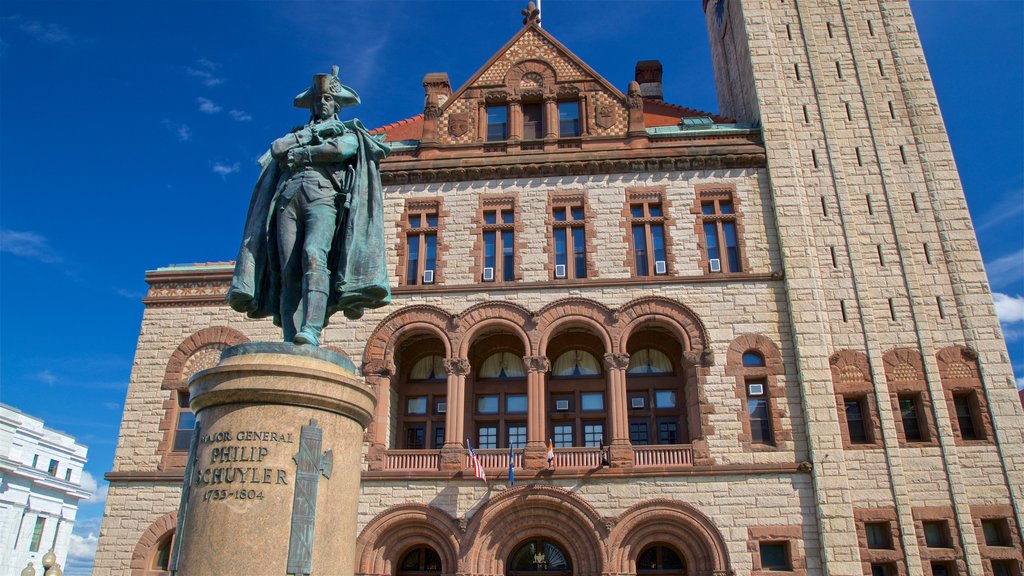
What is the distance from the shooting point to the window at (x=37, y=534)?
5516 centimetres

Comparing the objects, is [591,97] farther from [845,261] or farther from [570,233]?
[845,261]

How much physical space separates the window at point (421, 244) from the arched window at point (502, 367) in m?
3.11

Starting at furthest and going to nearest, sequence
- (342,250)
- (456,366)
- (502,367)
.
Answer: (502,367)
(456,366)
(342,250)

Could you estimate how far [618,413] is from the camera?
66.3 ft

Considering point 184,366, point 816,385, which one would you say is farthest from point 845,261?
point 184,366

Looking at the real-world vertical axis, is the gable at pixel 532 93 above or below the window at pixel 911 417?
above

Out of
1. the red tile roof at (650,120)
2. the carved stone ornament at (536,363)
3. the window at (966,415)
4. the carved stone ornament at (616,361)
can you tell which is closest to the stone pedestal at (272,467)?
the carved stone ornament at (536,363)

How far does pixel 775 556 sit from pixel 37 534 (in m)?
57.1

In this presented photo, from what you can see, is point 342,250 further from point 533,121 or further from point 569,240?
point 533,121

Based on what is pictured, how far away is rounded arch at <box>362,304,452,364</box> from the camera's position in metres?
21.4

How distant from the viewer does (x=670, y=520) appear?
750 inches

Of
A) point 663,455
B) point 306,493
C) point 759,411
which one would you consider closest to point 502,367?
point 663,455

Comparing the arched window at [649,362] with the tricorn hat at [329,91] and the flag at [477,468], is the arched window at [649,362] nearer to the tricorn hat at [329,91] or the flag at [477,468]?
the flag at [477,468]

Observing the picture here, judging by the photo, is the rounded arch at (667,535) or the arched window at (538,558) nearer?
the rounded arch at (667,535)
